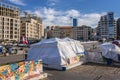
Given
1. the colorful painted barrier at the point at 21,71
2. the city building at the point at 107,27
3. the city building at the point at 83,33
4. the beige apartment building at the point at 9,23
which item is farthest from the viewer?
the city building at the point at 83,33

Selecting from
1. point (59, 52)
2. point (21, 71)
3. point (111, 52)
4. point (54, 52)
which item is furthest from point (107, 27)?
point (21, 71)

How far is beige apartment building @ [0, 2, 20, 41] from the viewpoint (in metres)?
100

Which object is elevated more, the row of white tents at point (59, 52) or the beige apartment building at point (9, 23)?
the beige apartment building at point (9, 23)

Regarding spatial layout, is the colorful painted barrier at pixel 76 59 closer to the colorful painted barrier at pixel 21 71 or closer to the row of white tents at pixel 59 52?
the row of white tents at pixel 59 52

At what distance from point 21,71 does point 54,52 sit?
785 centimetres

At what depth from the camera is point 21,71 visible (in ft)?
41.8

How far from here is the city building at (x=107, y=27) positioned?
139 metres

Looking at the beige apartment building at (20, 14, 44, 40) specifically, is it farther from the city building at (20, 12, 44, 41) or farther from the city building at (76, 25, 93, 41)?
the city building at (76, 25, 93, 41)

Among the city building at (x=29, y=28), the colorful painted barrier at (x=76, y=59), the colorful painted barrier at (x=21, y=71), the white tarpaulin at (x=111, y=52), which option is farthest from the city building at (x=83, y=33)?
the colorful painted barrier at (x=21, y=71)

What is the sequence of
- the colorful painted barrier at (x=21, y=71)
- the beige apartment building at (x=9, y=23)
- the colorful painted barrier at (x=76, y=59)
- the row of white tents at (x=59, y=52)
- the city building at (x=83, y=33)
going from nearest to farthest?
the colorful painted barrier at (x=21, y=71), the row of white tents at (x=59, y=52), the colorful painted barrier at (x=76, y=59), the beige apartment building at (x=9, y=23), the city building at (x=83, y=33)

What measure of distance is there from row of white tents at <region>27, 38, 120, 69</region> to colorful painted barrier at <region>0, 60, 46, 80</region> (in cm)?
448

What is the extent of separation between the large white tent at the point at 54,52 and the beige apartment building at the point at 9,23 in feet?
266

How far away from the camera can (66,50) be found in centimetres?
2112

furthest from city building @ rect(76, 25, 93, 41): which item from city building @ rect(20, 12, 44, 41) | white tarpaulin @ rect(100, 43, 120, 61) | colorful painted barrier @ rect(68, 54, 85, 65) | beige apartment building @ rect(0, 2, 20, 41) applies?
colorful painted barrier @ rect(68, 54, 85, 65)
